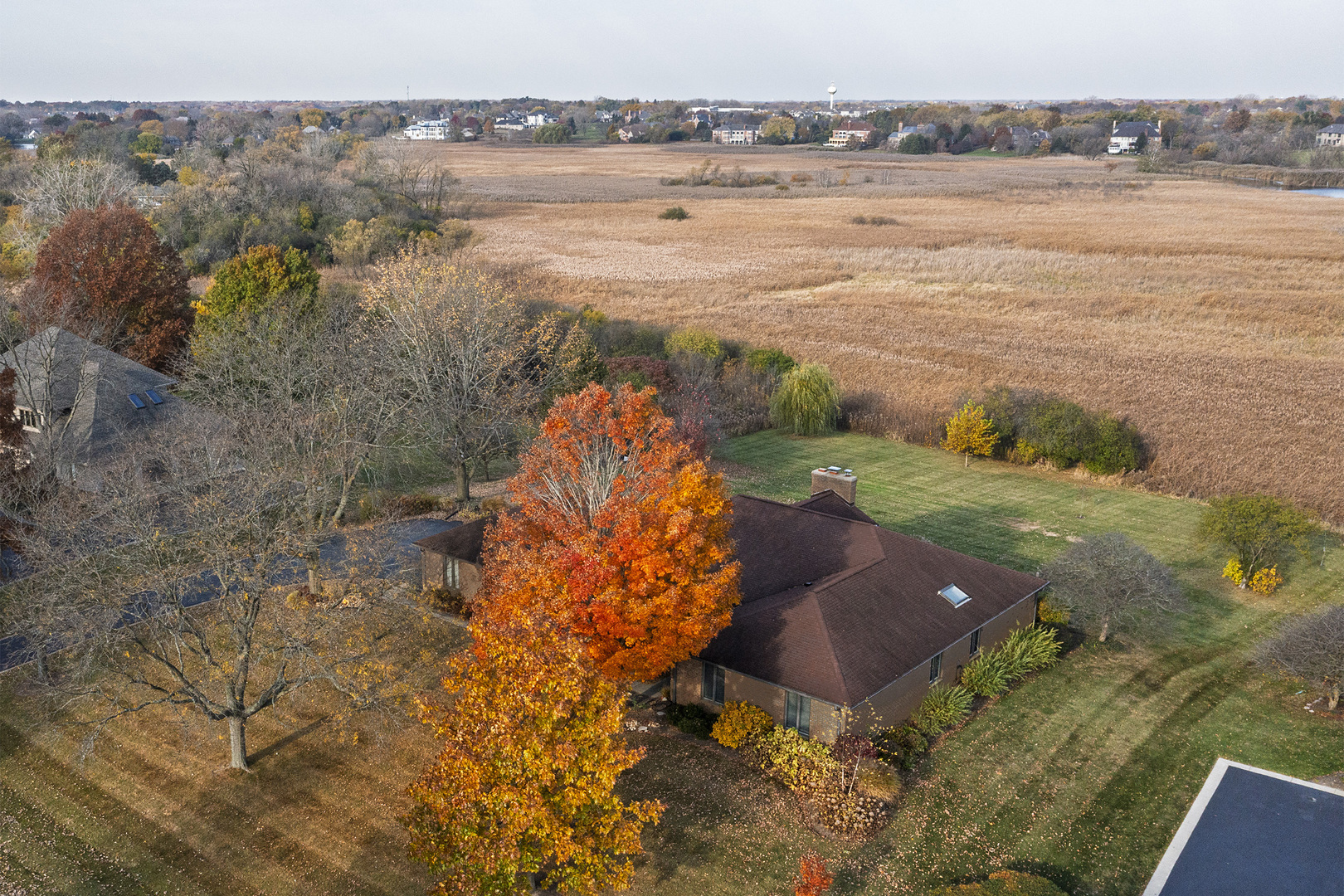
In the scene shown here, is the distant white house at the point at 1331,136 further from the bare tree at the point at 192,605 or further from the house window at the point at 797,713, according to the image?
the bare tree at the point at 192,605

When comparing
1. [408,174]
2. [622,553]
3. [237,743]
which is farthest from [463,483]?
[408,174]

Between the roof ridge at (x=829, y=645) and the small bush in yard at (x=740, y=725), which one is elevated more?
the roof ridge at (x=829, y=645)

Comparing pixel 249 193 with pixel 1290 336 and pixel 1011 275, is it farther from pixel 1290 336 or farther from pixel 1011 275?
pixel 1290 336

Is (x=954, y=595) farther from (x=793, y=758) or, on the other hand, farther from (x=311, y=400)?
(x=311, y=400)

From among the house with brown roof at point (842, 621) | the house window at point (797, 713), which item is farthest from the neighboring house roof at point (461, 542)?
the house window at point (797, 713)

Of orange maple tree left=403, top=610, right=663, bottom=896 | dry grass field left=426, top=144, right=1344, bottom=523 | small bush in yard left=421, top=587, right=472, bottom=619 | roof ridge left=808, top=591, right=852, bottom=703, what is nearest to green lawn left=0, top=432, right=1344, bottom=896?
small bush in yard left=421, top=587, right=472, bottom=619

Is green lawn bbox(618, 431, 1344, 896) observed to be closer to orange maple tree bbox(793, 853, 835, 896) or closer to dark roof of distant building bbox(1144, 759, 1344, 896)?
dark roof of distant building bbox(1144, 759, 1344, 896)

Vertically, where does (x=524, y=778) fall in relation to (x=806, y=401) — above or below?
below

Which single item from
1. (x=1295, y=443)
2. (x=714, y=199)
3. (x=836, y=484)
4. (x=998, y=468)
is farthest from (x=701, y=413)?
(x=714, y=199)
